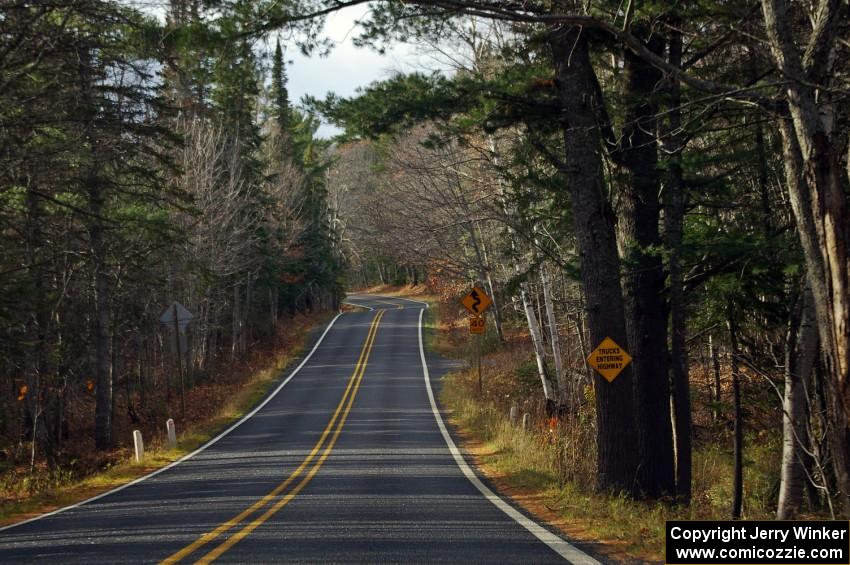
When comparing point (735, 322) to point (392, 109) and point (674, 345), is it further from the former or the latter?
point (392, 109)

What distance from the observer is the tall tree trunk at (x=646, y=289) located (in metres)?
12.5

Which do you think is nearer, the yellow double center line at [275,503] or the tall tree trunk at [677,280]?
the yellow double center line at [275,503]

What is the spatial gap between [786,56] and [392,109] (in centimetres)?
647

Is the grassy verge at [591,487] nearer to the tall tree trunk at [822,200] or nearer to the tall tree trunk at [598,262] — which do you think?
the tall tree trunk at [598,262]

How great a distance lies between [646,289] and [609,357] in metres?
1.94

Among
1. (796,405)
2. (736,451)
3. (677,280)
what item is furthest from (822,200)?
(736,451)

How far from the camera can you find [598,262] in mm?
Result: 11805

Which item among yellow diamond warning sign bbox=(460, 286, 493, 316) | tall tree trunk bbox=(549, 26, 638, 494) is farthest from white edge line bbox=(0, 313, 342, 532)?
tall tree trunk bbox=(549, 26, 638, 494)

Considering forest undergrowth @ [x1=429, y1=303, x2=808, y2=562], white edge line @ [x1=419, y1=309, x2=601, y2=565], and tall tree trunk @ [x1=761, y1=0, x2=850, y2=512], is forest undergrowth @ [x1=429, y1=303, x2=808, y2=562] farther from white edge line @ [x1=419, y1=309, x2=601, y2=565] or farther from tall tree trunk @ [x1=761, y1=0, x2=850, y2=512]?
tall tree trunk @ [x1=761, y1=0, x2=850, y2=512]

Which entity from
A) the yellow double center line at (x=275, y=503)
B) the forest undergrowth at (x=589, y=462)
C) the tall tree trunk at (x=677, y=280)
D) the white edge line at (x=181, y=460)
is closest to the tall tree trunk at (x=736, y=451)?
the forest undergrowth at (x=589, y=462)

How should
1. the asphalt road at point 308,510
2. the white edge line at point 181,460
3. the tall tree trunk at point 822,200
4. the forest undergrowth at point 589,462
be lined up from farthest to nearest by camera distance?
the white edge line at point 181,460
the forest undergrowth at point 589,462
the asphalt road at point 308,510
the tall tree trunk at point 822,200

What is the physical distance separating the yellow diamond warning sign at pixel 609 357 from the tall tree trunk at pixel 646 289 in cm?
136

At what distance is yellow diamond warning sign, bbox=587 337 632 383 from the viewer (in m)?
11.6

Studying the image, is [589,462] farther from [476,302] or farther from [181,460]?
[476,302]
